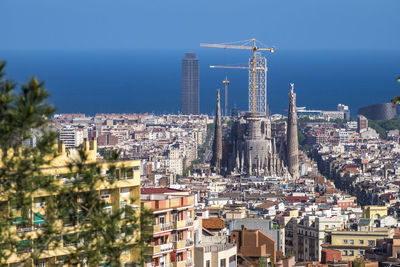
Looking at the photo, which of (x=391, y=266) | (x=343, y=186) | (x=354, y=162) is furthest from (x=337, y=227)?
(x=354, y=162)

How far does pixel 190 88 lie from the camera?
589 ft

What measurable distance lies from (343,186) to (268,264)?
4841 centimetres

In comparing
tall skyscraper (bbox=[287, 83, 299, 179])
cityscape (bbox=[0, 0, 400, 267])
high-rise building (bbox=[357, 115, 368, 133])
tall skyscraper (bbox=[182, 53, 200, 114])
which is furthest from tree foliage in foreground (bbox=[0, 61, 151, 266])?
tall skyscraper (bbox=[182, 53, 200, 114])

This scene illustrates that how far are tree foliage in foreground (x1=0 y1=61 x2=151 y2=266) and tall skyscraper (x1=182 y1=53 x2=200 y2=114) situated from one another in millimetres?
161279

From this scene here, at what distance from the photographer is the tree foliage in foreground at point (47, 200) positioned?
12375 mm

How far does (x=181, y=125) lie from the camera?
14150cm

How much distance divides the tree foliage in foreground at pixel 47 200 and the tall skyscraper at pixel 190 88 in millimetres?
161279

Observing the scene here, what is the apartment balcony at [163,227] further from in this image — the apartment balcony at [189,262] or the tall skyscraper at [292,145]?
the tall skyscraper at [292,145]

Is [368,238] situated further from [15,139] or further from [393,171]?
[393,171]

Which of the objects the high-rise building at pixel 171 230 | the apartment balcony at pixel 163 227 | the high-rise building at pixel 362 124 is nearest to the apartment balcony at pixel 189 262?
Result: the high-rise building at pixel 171 230

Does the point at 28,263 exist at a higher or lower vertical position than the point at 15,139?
lower

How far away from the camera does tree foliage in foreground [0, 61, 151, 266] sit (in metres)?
12.4

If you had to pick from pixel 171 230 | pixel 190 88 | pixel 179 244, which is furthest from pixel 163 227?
pixel 190 88

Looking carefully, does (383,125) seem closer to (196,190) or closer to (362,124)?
(362,124)
